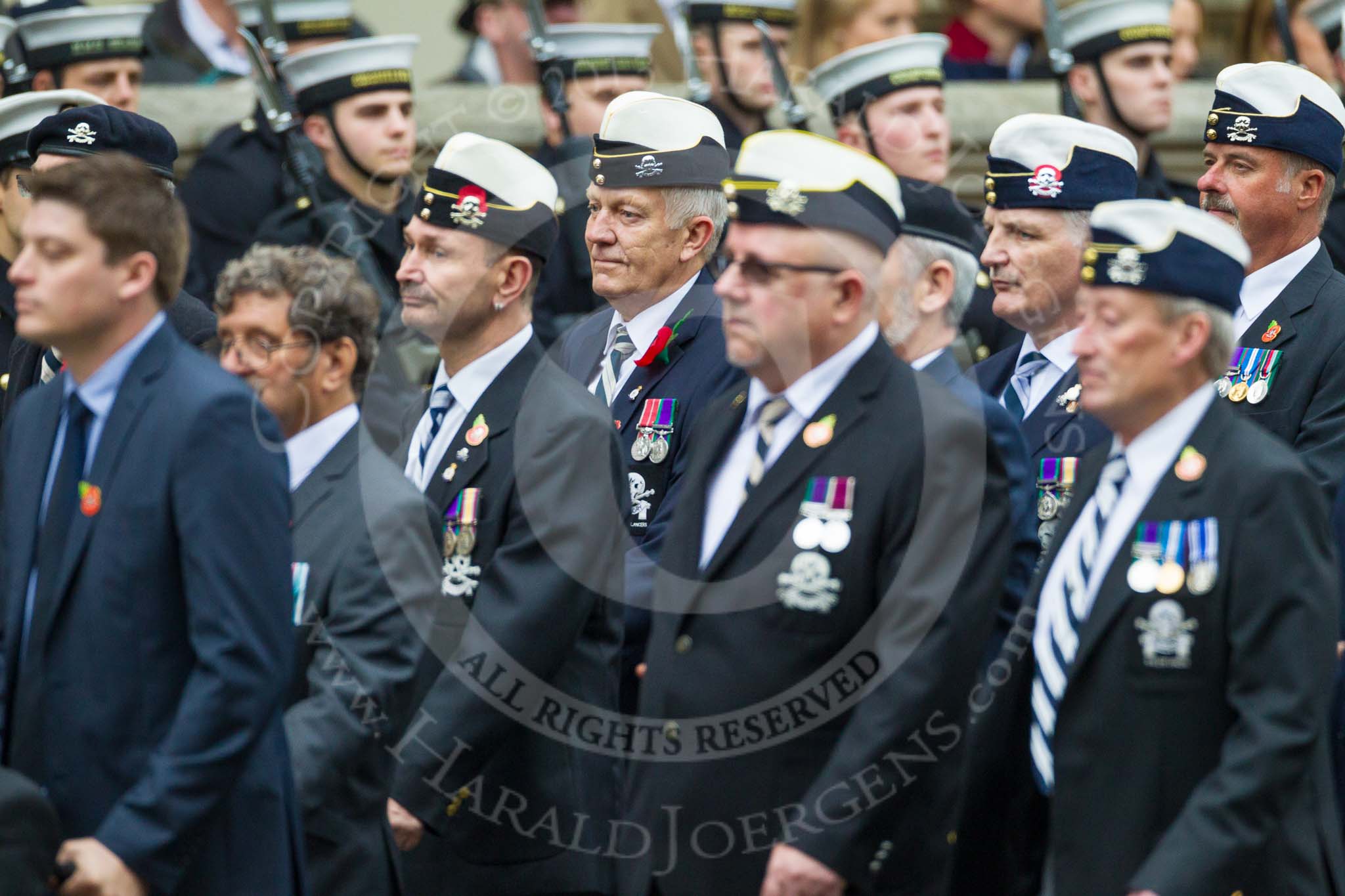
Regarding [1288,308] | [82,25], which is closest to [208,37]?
[82,25]

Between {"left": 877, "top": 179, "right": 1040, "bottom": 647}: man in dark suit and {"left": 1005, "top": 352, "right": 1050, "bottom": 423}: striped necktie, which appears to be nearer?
{"left": 877, "top": 179, "right": 1040, "bottom": 647}: man in dark suit

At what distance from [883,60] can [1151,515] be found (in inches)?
168

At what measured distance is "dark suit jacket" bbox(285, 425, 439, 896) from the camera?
4.35m

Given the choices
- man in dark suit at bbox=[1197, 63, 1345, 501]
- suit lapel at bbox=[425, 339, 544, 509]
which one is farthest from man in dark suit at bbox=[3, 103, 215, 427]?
man in dark suit at bbox=[1197, 63, 1345, 501]

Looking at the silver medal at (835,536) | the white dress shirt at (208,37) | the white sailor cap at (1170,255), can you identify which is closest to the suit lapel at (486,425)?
the silver medal at (835,536)

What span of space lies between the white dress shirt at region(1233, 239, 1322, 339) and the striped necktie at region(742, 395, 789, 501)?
77.3 inches

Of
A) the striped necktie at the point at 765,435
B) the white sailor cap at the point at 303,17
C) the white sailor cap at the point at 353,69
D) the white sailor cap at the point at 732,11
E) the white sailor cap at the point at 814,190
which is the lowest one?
the striped necktie at the point at 765,435

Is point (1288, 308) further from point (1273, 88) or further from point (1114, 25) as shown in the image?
point (1114, 25)

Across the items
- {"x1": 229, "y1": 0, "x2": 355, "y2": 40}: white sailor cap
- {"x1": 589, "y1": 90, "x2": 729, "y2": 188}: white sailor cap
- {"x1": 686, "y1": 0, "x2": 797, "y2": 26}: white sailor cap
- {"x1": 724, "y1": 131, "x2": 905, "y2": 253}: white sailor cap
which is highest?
{"x1": 686, "y1": 0, "x2": 797, "y2": 26}: white sailor cap

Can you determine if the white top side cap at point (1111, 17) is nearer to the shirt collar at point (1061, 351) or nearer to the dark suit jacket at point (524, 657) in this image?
the shirt collar at point (1061, 351)

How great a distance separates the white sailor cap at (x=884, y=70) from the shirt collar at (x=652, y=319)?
2349 mm

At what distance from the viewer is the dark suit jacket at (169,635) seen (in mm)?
3686

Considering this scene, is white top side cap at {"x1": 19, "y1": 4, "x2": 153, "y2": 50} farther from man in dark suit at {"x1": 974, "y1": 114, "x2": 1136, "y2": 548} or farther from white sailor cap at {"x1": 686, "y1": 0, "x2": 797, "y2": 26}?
man in dark suit at {"x1": 974, "y1": 114, "x2": 1136, "y2": 548}

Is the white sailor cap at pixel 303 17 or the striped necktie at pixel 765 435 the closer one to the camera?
the striped necktie at pixel 765 435
